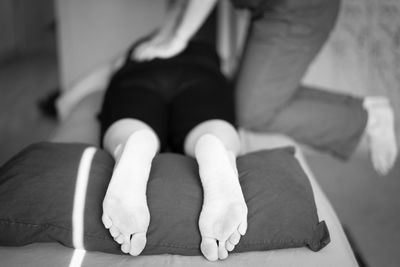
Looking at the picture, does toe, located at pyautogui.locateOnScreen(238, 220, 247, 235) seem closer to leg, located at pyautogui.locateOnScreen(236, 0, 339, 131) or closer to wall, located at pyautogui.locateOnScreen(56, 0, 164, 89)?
leg, located at pyautogui.locateOnScreen(236, 0, 339, 131)

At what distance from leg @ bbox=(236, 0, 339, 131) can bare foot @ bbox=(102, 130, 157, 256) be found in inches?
28.7

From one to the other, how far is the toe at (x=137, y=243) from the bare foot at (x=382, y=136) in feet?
3.47

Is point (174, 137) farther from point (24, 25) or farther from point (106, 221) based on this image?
point (24, 25)

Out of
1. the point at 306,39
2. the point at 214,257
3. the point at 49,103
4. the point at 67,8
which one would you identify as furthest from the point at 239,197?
the point at 49,103

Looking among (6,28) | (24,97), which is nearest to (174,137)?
(24,97)

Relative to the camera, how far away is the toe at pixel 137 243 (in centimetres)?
93

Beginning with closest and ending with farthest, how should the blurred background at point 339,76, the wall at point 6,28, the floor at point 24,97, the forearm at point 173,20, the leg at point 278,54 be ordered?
1. the leg at point 278,54
2. the blurred background at point 339,76
3. the forearm at point 173,20
4. the floor at point 24,97
5. the wall at point 6,28

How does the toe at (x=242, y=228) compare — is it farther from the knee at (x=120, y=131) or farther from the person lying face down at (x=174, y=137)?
the knee at (x=120, y=131)

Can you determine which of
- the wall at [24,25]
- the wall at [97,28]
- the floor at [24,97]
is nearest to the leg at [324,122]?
the wall at [97,28]

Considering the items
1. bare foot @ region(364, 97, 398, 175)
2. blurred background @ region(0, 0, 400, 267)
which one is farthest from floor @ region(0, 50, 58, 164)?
bare foot @ region(364, 97, 398, 175)

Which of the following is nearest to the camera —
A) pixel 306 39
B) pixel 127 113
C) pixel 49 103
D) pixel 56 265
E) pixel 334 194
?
pixel 56 265

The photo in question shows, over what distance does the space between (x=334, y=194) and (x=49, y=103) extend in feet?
5.86

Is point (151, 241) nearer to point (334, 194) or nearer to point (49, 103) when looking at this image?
point (334, 194)

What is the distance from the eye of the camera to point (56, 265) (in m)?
0.92
